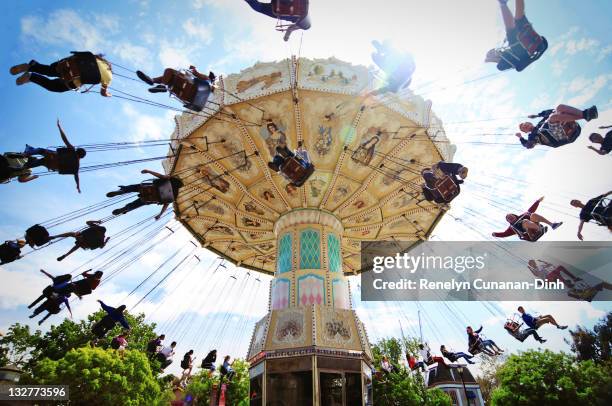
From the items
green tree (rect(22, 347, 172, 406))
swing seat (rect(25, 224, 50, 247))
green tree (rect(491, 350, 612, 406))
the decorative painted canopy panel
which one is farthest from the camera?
green tree (rect(491, 350, 612, 406))

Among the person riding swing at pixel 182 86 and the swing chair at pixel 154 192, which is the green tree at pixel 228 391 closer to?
the swing chair at pixel 154 192

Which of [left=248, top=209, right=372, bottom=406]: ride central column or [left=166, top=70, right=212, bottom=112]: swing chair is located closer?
[left=166, top=70, right=212, bottom=112]: swing chair

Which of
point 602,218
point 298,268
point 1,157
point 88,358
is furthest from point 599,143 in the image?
point 88,358

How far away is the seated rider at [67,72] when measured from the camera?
7516 millimetres

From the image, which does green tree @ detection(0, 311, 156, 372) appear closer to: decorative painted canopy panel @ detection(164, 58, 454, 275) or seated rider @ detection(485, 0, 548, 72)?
decorative painted canopy panel @ detection(164, 58, 454, 275)

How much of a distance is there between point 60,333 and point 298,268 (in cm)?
2568

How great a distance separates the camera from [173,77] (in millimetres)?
8203

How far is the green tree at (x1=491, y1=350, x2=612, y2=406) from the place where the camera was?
831 inches

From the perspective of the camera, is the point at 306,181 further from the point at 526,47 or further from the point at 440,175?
the point at 526,47

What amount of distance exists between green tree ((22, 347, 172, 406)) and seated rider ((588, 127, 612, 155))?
24147 mm

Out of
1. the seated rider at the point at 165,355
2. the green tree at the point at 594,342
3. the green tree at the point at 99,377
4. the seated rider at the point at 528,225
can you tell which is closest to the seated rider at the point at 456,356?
the seated rider at the point at 528,225

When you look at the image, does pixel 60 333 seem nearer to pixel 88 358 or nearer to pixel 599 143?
pixel 88 358

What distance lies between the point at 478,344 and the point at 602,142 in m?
8.41

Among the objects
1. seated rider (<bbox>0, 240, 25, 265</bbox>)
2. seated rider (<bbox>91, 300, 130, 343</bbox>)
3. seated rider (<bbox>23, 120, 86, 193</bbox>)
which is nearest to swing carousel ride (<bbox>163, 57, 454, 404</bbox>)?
seated rider (<bbox>23, 120, 86, 193</bbox>)
